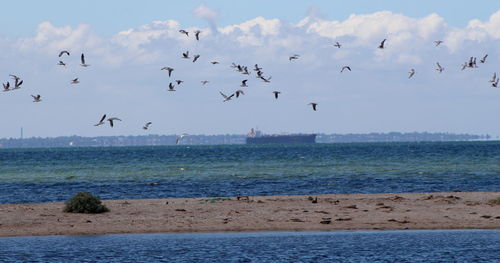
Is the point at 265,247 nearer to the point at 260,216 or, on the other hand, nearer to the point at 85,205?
the point at 260,216

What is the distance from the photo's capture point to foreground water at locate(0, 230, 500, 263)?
27.4 meters

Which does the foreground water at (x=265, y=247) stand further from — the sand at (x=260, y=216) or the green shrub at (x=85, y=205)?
the green shrub at (x=85, y=205)

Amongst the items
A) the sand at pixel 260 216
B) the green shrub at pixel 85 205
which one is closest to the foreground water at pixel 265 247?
the sand at pixel 260 216

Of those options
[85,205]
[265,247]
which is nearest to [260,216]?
[85,205]

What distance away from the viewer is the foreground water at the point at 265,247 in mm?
27438

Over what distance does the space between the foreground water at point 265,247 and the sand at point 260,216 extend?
1.58 meters

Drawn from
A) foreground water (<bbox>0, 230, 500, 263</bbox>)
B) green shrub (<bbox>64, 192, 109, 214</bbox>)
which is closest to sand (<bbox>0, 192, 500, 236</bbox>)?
green shrub (<bbox>64, 192, 109, 214</bbox>)

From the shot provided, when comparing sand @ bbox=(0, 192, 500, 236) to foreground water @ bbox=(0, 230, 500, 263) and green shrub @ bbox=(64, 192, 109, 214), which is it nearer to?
green shrub @ bbox=(64, 192, 109, 214)

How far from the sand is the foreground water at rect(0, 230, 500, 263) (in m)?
1.58

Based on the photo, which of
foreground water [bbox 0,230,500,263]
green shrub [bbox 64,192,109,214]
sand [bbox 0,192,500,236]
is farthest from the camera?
green shrub [bbox 64,192,109,214]

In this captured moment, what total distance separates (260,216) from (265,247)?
811cm

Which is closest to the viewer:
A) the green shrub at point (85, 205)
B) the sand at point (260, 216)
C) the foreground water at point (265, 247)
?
the foreground water at point (265, 247)

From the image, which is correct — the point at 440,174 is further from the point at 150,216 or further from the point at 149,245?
the point at 149,245

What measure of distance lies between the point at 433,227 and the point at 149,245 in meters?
11.8
